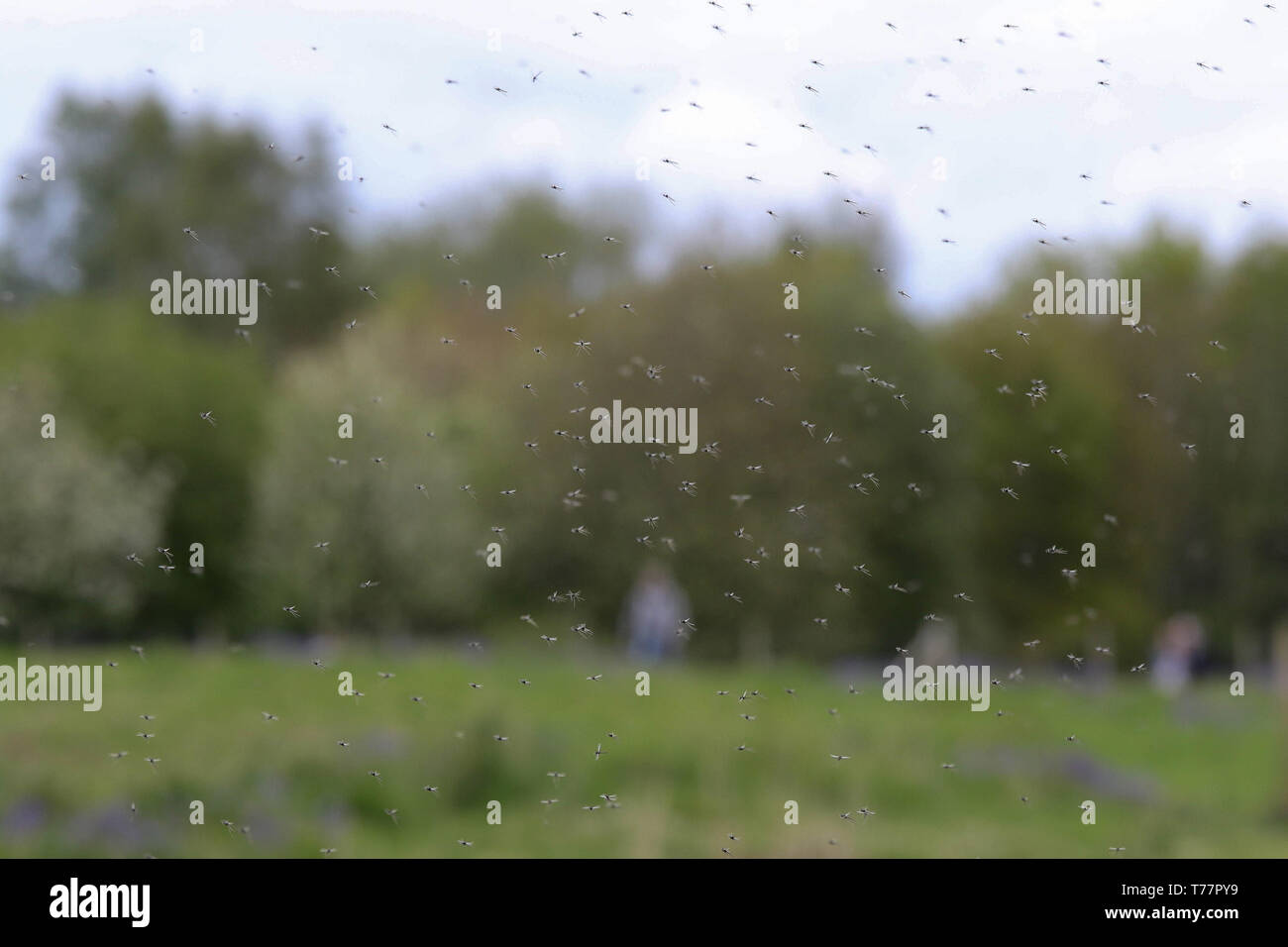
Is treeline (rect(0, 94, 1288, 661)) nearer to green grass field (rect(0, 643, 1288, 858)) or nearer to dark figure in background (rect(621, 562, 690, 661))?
dark figure in background (rect(621, 562, 690, 661))

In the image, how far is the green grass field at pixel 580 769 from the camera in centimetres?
621

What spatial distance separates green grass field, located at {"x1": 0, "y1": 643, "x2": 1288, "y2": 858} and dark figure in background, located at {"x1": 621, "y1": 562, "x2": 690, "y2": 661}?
1378mm

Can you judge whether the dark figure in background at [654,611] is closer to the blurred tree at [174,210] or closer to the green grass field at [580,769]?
the green grass field at [580,769]

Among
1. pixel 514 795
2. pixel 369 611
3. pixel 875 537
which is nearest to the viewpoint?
pixel 514 795

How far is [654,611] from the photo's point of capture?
10.7 meters

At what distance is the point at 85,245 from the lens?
17.7 m

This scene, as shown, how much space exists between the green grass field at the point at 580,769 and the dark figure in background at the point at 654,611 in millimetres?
1378

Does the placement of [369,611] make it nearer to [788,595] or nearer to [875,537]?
[788,595]

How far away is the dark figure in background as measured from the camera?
10648 mm

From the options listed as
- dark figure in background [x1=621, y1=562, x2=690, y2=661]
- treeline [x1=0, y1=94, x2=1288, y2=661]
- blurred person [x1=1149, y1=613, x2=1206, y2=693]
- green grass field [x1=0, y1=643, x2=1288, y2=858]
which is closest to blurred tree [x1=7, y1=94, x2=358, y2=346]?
treeline [x1=0, y1=94, x2=1288, y2=661]

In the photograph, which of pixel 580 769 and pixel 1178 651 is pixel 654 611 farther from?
pixel 1178 651

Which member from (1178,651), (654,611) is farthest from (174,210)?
(1178,651)

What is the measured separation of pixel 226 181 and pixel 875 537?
14579 mm
